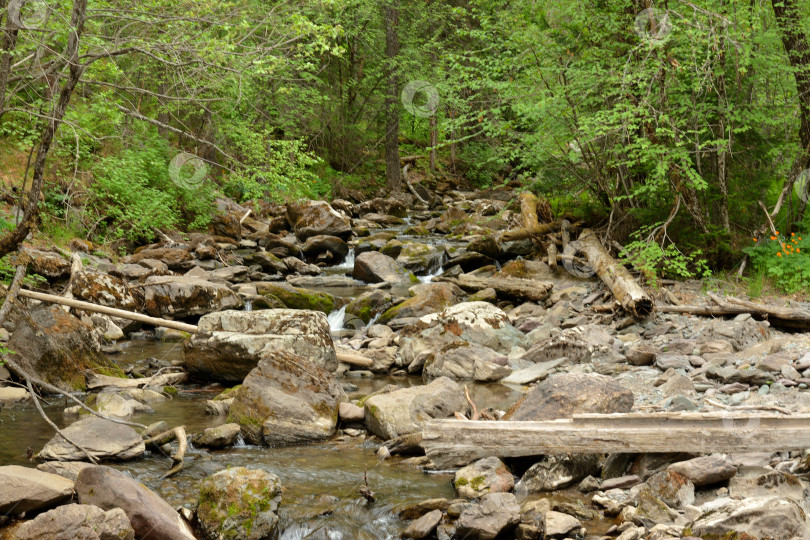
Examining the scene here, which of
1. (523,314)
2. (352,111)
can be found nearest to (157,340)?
(523,314)

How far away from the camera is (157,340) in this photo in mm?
11023

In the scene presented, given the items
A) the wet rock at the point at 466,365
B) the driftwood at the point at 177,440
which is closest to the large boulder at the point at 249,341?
the wet rock at the point at 466,365

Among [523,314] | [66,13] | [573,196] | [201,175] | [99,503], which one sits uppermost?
[66,13]

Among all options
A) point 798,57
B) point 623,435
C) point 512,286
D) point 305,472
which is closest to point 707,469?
point 623,435

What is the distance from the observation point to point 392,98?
24484 mm

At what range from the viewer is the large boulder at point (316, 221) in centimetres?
1881

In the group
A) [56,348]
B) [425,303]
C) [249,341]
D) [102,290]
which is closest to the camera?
[56,348]

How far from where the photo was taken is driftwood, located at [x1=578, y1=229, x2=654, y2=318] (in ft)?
33.1

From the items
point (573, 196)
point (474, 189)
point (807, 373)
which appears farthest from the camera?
point (474, 189)

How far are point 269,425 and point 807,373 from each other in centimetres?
575

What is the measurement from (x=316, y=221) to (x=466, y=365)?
11008 mm

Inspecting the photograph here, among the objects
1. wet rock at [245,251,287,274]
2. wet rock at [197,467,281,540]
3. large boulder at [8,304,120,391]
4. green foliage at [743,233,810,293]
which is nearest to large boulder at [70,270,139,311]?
large boulder at [8,304,120,391]

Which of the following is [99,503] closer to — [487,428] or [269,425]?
[269,425]

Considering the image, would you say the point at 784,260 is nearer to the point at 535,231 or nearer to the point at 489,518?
the point at 535,231
